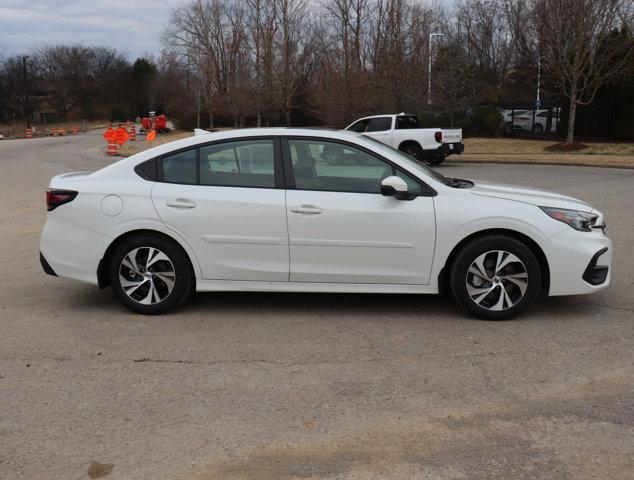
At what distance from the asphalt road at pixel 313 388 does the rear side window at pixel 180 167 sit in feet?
3.90

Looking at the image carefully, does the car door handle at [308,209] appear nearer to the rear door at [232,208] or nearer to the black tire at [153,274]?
the rear door at [232,208]

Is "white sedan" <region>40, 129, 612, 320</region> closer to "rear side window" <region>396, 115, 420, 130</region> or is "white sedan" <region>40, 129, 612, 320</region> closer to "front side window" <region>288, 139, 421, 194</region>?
"front side window" <region>288, 139, 421, 194</region>

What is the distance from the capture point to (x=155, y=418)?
3.58 m

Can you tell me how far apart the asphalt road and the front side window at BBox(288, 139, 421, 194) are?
1147 mm

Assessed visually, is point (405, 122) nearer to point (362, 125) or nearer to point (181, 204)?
point (362, 125)

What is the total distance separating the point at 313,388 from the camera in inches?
155

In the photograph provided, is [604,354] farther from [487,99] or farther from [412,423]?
[487,99]

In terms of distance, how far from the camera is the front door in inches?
198

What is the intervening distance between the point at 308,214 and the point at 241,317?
3.63ft

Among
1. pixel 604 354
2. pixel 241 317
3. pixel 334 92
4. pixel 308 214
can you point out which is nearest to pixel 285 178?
pixel 308 214

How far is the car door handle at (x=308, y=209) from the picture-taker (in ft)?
16.7

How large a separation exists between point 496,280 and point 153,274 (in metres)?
2.93

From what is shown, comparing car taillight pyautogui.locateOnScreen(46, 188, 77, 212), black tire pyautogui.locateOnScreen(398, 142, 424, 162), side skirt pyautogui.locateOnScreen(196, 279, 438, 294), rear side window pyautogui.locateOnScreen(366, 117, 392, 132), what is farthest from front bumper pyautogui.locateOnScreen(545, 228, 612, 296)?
rear side window pyautogui.locateOnScreen(366, 117, 392, 132)

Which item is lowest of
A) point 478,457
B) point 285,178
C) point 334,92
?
point 478,457
